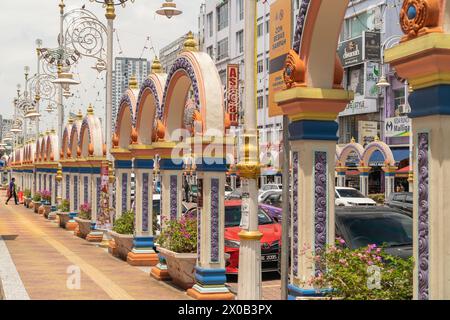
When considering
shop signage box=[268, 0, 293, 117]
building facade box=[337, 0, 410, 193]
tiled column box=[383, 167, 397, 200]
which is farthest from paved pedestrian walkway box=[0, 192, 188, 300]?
building facade box=[337, 0, 410, 193]

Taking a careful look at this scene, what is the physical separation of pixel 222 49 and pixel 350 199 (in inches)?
1396

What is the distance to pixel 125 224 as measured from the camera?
56.0ft

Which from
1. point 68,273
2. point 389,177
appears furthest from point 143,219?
point 389,177

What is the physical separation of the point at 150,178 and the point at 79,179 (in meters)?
10.0

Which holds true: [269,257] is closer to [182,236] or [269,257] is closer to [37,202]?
[182,236]

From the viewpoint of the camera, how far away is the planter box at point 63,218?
1045 inches

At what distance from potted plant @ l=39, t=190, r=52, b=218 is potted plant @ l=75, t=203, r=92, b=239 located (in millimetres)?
9882

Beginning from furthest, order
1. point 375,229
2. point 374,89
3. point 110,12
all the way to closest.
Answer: point 374,89 → point 110,12 → point 375,229

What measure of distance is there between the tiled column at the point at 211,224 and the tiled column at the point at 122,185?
677 centimetres

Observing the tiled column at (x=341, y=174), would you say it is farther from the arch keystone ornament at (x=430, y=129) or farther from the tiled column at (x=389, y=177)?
the arch keystone ornament at (x=430, y=129)

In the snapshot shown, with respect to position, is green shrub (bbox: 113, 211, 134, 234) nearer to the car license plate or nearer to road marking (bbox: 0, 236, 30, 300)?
road marking (bbox: 0, 236, 30, 300)
